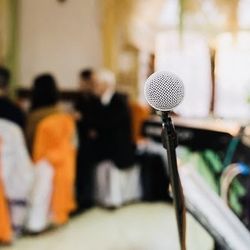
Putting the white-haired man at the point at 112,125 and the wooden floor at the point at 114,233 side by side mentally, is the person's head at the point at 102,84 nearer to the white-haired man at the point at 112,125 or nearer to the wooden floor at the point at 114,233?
the white-haired man at the point at 112,125

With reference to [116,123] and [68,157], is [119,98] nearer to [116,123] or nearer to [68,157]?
[116,123]

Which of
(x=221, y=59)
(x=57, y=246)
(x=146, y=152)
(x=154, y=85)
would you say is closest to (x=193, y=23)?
(x=221, y=59)

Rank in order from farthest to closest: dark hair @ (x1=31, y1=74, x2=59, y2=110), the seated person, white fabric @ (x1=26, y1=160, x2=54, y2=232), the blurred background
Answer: dark hair @ (x1=31, y1=74, x2=59, y2=110)
white fabric @ (x1=26, y1=160, x2=54, y2=232)
the seated person
the blurred background

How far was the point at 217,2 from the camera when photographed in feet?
14.0

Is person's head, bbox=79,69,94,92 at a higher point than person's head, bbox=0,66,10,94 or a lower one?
lower

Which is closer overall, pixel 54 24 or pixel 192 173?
pixel 192 173

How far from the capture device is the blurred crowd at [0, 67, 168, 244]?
3373 millimetres

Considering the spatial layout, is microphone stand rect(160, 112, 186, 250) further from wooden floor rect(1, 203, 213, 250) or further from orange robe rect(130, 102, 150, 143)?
orange robe rect(130, 102, 150, 143)

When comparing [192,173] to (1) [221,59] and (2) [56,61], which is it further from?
(2) [56,61]

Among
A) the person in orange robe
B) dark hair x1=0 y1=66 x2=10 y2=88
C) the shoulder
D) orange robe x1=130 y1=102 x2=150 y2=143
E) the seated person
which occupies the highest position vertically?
dark hair x1=0 y1=66 x2=10 y2=88

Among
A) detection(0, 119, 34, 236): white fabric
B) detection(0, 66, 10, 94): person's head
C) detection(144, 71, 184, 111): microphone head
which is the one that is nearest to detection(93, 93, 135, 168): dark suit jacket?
detection(0, 119, 34, 236): white fabric

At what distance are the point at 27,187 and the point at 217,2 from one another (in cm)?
239

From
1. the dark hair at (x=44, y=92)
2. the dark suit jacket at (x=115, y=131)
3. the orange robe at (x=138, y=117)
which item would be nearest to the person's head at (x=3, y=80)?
the dark hair at (x=44, y=92)

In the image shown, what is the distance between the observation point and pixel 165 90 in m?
1.17
